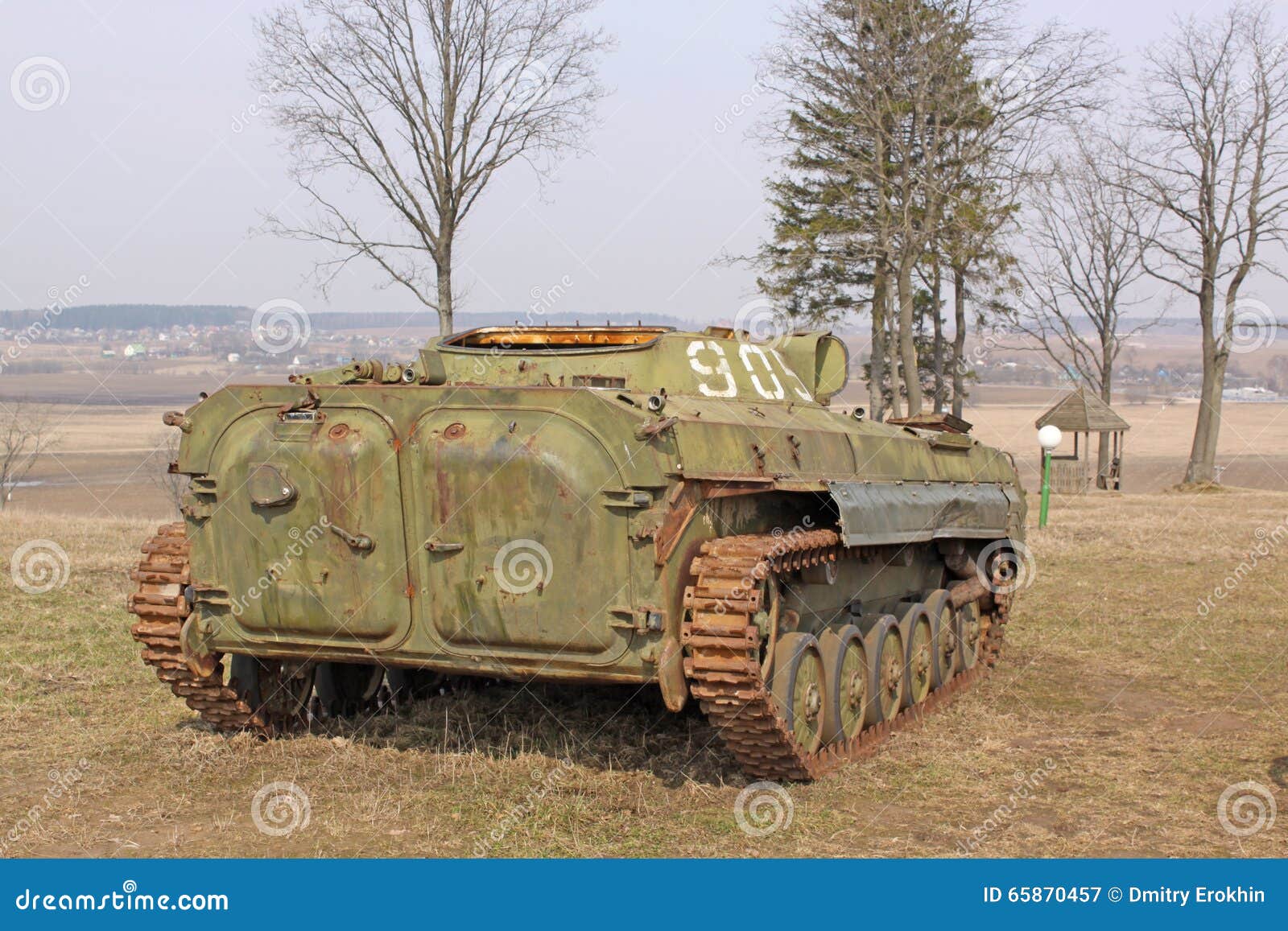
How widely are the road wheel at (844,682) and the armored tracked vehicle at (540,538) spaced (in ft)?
0.07

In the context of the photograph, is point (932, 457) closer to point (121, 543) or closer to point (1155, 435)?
point (121, 543)

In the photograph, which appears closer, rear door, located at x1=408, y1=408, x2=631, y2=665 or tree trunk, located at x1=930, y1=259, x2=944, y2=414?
rear door, located at x1=408, y1=408, x2=631, y2=665

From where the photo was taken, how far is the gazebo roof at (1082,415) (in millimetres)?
35719

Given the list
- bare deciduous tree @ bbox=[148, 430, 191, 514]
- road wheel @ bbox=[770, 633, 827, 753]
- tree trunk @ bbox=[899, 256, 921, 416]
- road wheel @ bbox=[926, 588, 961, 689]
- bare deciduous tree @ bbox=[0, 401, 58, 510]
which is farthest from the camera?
bare deciduous tree @ bbox=[148, 430, 191, 514]

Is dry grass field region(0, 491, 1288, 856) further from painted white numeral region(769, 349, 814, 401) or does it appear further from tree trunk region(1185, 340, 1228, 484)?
tree trunk region(1185, 340, 1228, 484)

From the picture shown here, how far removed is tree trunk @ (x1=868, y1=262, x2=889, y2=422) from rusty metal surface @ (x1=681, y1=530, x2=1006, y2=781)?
24.4 metres

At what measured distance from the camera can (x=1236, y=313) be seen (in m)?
35.6

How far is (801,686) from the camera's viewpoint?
8.16m

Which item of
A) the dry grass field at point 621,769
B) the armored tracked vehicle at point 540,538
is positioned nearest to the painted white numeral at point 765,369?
the armored tracked vehicle at point 540,538

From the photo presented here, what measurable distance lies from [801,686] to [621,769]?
3.85 ft

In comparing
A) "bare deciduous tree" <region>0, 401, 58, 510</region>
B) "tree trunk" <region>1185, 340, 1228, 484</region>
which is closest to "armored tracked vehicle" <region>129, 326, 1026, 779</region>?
"tree trunk" <region>1185, 340, 1228, 484</region>

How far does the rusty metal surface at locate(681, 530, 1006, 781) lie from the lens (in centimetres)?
713

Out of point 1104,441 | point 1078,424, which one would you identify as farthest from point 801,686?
point 1104,441

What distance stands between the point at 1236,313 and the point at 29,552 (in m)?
29.4
